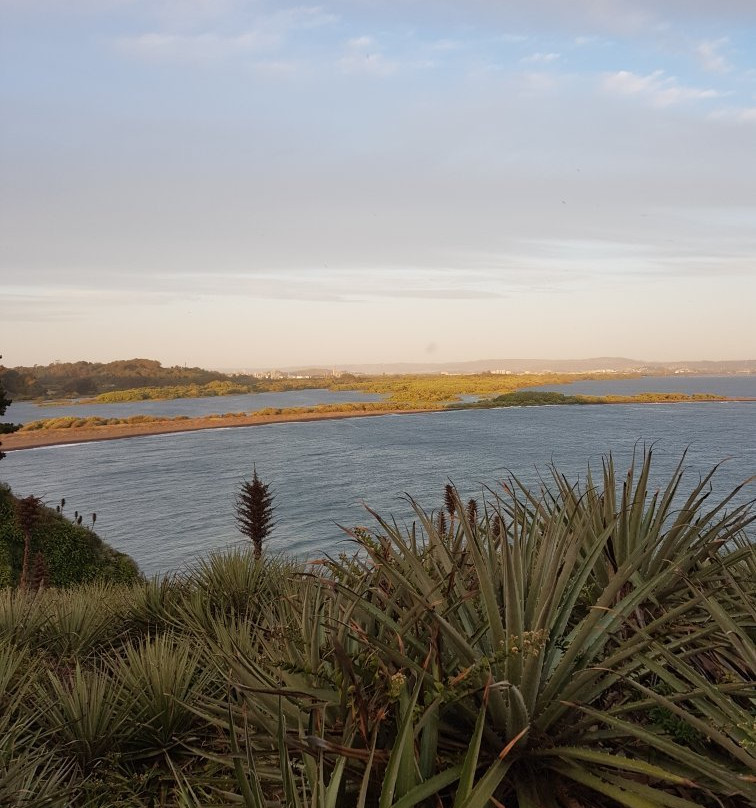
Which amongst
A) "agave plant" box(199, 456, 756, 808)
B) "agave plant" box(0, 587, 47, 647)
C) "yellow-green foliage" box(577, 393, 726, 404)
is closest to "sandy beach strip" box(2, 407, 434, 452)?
"yellow-green foliage" box(577, 393, 726, 404)

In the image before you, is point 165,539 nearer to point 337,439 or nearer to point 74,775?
point 74,775

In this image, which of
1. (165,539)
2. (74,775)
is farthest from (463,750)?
(165,539)

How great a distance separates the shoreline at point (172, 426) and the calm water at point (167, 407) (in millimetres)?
9858

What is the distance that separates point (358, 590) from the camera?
3812 millimetres

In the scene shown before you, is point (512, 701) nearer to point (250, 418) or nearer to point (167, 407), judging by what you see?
point (250, 418)

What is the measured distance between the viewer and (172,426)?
96.2 metres

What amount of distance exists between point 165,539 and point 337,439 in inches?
1790

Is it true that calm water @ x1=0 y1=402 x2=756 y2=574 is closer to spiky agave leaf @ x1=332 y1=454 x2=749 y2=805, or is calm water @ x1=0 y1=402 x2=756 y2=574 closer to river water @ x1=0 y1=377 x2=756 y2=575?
river water @ x1=0 y1=377 x2=756 y2=575

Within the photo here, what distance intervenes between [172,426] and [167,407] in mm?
33561

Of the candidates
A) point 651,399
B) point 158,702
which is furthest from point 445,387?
point 158,702

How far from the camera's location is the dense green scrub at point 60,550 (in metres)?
21.5

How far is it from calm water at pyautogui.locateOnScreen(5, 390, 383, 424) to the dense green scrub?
8591 cm

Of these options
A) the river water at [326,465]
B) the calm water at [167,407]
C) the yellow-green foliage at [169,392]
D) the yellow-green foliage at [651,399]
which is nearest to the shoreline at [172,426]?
the yellow-green foliage at [651,399]

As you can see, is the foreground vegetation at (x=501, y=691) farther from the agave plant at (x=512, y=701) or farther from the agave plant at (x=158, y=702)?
the agave plant at (x=158, y=702)
